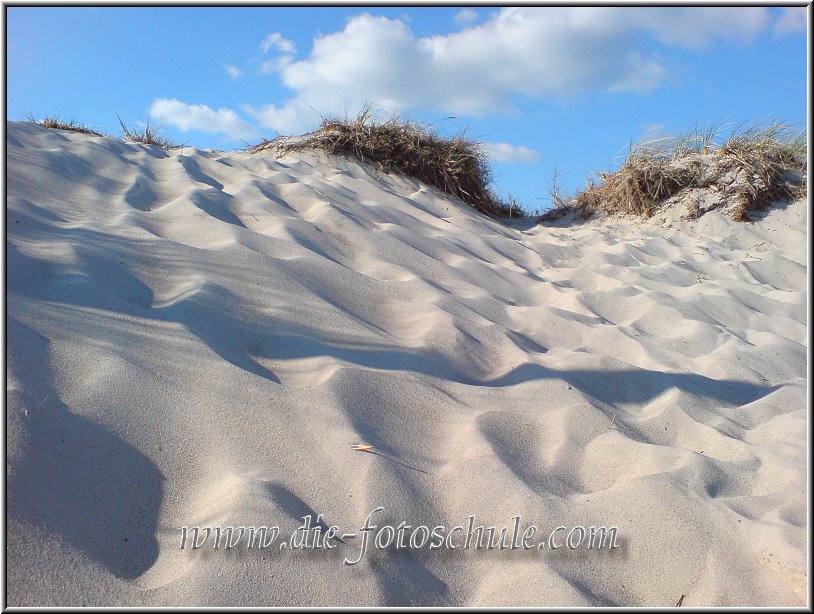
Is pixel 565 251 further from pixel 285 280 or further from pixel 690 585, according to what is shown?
pixel 690 585

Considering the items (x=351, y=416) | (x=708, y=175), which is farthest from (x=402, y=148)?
(x=351, y=416)

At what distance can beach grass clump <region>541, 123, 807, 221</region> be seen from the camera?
232 inches

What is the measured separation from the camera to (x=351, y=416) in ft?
6.39

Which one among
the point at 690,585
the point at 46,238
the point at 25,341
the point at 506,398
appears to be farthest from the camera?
the point at 46,238

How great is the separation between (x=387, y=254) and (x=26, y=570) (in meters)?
2.53

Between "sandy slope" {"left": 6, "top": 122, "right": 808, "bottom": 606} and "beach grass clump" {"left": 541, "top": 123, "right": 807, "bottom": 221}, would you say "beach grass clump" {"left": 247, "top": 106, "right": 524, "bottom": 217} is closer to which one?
"beach grass clump" {"left": 541, "top": 123, "right": 807, "bottom": 221}

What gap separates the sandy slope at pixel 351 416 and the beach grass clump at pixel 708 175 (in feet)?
8.45

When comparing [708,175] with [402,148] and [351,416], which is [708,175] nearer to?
[402,148]

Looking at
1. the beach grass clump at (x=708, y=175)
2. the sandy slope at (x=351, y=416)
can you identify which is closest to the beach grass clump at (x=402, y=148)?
the beach grass clump at (x=708, y=175)

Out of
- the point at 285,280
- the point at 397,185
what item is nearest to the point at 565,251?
the point at 397,185

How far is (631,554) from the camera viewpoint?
1.60m

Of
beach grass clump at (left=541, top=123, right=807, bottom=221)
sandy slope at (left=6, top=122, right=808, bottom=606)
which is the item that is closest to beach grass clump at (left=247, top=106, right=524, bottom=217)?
beach grass clump at (left=541, top=123, right=807, bottom=221)

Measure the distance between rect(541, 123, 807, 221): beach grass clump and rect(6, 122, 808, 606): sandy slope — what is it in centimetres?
257

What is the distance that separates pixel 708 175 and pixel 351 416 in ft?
17.8
